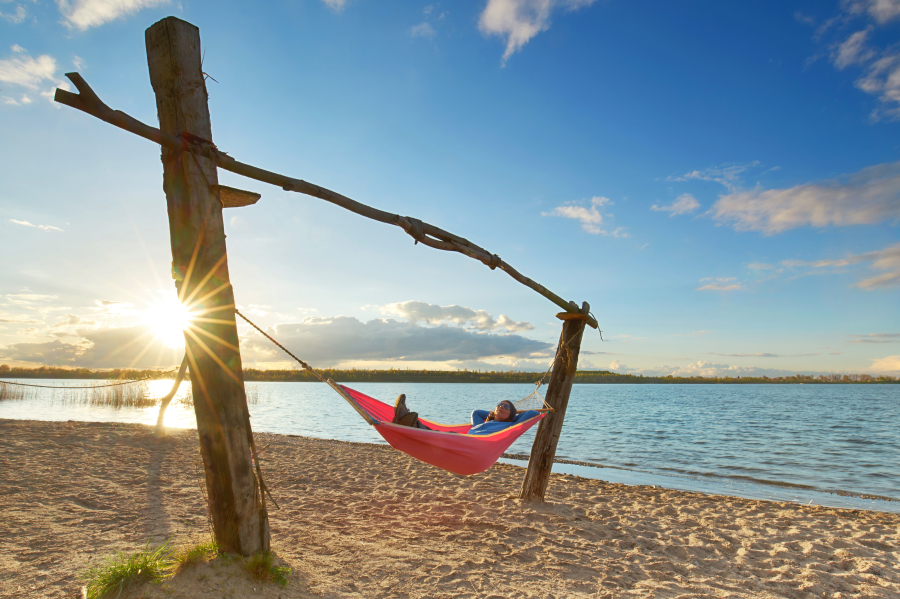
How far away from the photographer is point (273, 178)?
2.37 metres

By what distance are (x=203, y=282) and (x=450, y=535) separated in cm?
Answer: 242

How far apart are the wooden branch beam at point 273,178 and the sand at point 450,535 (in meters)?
1.84

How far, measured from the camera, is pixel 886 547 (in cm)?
343

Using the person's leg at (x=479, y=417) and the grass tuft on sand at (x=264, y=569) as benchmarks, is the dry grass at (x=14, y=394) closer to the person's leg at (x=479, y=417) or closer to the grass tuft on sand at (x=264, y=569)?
the person's leg at (x=479, y=417)

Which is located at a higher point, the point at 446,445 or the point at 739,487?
the point at 446,445

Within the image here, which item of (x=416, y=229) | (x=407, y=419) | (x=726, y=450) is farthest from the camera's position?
(x=726, y=450)

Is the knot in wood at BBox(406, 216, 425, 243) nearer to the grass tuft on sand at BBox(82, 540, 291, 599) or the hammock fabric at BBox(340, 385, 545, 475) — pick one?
the hammock fabric at BBox(340, 385, 545, 475)

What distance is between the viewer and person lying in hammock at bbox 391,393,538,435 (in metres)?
3.68

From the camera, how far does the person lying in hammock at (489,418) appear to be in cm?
368

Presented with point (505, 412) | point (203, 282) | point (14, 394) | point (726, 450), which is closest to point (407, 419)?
point (505, 412)

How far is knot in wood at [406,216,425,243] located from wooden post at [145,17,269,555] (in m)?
1.14

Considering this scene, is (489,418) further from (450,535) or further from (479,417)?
(450,535)

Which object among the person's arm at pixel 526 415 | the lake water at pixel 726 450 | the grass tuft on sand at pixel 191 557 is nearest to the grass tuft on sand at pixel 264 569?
the grass tuft on sand at pixel 191 557

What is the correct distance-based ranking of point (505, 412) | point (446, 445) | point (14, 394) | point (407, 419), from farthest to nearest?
point (14, 394)
point (505, 412)
point (407, 419)
point (446, 445)
